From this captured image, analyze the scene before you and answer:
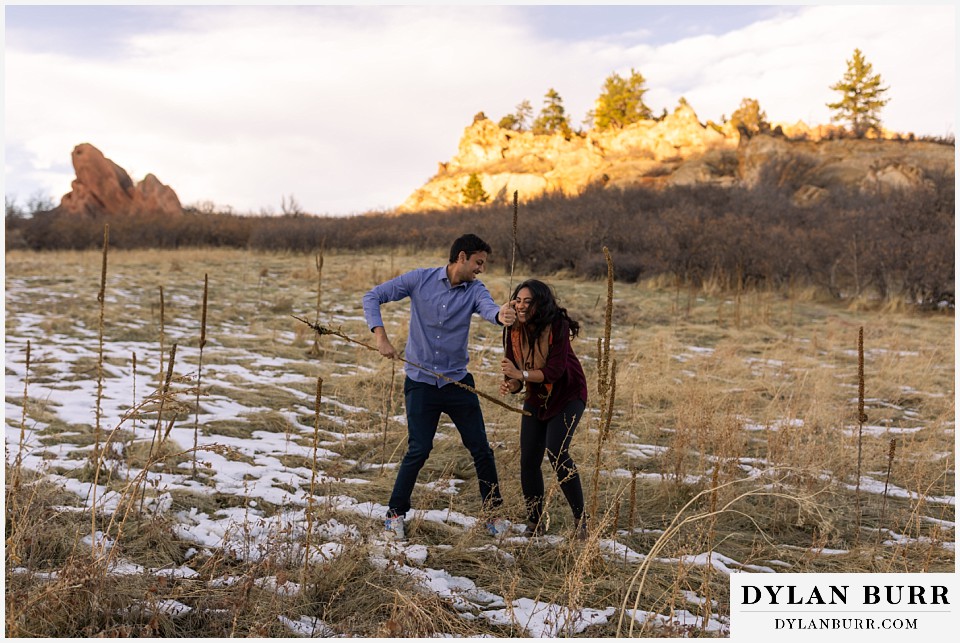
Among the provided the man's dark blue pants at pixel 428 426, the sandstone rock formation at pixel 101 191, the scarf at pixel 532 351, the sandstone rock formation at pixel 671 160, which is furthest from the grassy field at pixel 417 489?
the sandstone rock formation at pixel 101 191

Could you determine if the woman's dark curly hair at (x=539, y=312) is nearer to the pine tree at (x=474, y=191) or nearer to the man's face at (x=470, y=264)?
the man's face at (x=470, y=264)

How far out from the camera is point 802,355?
879 centimetres

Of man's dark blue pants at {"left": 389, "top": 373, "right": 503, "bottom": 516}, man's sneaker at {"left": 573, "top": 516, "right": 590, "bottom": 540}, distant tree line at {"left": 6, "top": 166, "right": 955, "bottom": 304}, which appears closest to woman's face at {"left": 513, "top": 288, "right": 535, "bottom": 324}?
man's dark blue pants at {"left": 389, "top": 373, "right": 503, "bottom": 516}

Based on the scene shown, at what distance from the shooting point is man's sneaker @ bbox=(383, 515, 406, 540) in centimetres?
345

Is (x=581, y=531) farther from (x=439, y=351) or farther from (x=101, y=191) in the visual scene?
(x=101, y=191)

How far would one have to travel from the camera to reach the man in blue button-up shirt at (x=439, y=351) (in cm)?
359

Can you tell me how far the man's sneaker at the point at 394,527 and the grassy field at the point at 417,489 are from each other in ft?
0.32

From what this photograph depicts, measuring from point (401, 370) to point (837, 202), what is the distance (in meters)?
20.7

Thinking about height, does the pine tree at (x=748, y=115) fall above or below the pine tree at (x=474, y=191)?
above

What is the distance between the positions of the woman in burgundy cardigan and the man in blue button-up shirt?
0.24 m

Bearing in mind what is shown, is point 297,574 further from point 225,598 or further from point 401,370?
point 401,370

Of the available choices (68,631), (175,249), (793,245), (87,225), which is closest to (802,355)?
(793,245)

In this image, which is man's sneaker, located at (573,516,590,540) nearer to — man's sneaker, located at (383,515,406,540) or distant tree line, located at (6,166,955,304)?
man's sneaker, located at (383,515,406,540)

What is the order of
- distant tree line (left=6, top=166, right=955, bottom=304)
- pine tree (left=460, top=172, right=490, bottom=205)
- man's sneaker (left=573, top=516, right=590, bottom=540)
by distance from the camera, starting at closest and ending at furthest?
man's sneaker (left=573, top=516, right=590, bottom=540)
distant tree line (left=6, top=166, right=955, bottom=304)
pine tree (left=460, top=172, right=490, bottom=205)
